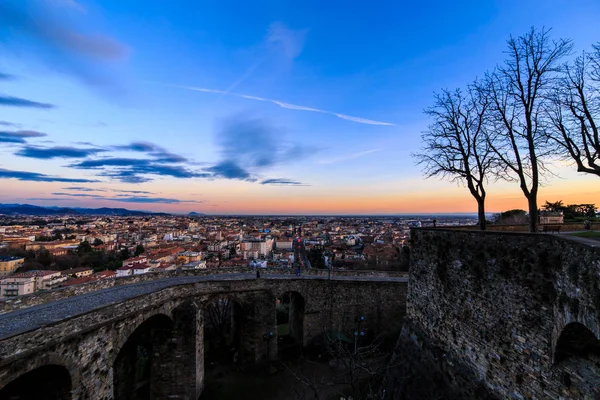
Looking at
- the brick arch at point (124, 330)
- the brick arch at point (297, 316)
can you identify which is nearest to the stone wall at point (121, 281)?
the brick arch at point (297, 316)

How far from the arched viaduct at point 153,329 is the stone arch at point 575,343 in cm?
1109

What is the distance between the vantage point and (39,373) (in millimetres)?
9266

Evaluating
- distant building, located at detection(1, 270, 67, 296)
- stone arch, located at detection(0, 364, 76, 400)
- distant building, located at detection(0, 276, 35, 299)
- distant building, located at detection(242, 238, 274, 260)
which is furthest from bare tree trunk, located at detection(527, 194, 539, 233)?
distant building, located at detection(242, 238, 274, 260)

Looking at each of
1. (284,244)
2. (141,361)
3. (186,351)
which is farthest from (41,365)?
(284,244)

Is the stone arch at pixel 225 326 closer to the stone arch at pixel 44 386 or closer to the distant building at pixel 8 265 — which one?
the stone arch at pixel 44 386

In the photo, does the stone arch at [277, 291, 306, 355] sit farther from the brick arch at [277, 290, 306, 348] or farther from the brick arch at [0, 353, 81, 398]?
the brick arch at [0, 353, 81, 398]

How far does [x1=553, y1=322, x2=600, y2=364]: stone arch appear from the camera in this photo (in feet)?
→ 16.8

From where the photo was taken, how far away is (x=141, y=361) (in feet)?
55.9

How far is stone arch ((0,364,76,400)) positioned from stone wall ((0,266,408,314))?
114 inches

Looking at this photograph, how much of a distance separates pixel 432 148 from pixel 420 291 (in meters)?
6.75

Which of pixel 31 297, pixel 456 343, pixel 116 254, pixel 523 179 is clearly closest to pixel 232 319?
pixel 31 297

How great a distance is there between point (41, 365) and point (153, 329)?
6.74m

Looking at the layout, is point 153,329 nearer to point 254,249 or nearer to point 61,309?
point 61,309

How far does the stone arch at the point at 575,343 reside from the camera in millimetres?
5125
